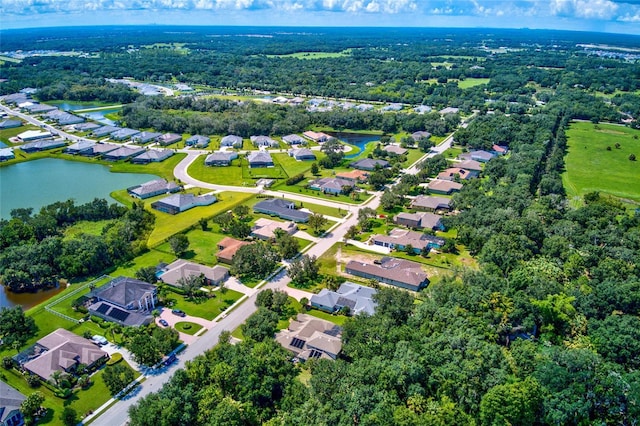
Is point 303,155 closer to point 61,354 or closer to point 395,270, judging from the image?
point 395,270

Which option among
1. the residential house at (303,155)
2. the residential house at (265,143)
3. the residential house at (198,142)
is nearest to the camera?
the residential house at (303,155)

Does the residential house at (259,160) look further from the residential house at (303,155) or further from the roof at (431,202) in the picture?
the roof at (431,202)

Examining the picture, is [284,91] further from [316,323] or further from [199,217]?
[316,323]

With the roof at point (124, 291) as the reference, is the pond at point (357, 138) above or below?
above

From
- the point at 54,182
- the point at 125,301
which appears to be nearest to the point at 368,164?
the point at 125,301

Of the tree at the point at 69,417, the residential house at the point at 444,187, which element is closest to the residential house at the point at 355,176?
the residential house at the point at 444,187

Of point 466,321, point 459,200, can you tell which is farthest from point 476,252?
point 466,321

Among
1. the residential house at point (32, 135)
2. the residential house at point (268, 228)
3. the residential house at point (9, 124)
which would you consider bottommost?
the residential house at point (268, 228)

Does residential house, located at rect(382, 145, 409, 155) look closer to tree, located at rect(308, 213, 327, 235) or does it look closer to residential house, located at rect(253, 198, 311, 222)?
residential house, located at rect(253, 198, 311, 222)
